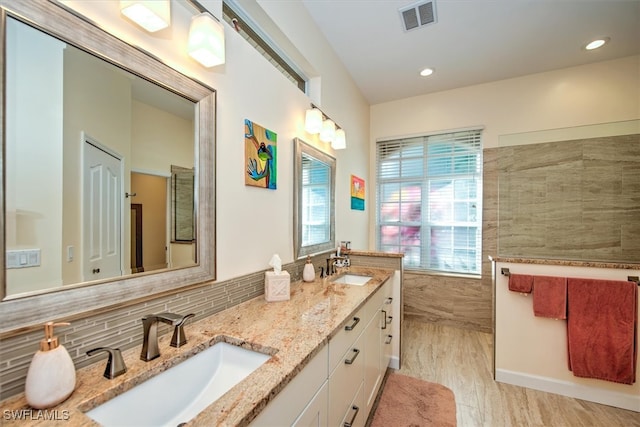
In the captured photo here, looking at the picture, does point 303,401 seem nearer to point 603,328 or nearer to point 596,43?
point 603,328

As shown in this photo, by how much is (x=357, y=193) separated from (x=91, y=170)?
2791mm

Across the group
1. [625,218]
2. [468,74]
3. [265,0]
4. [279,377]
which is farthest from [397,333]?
[468,74]

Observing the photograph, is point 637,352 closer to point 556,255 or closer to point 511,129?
point 556,255

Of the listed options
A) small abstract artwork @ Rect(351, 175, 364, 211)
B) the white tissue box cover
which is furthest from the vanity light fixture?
the white tissue box cover

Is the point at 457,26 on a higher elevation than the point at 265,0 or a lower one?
higher

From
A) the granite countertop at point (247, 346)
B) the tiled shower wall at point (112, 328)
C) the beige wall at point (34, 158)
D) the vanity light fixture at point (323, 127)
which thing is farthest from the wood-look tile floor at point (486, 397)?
the beige wall at point (34, 158)

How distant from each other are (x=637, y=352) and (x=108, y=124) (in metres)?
3.44

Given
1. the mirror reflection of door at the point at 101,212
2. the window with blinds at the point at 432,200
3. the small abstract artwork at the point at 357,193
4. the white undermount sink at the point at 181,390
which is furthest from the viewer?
the window with blinds at the point at 432,200

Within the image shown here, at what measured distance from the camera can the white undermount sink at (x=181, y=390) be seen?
73 centimetres

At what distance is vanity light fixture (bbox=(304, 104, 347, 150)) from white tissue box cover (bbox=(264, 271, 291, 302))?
120 cm

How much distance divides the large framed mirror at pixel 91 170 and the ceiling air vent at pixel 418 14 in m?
1.92

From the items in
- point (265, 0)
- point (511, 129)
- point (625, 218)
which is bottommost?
point (625, 218)

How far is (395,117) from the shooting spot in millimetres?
3789

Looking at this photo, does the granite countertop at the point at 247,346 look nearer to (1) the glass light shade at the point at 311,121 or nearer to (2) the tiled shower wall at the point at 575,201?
(1) the glass light shade at the point at 311,121
